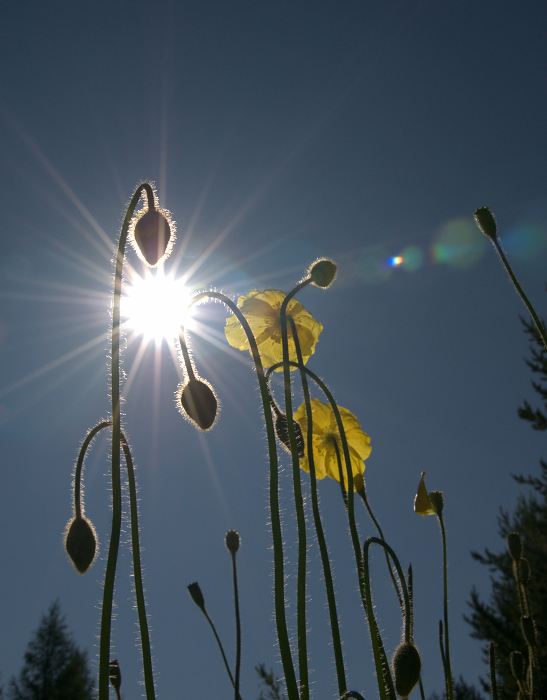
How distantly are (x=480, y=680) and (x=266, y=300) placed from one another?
10.7 metres

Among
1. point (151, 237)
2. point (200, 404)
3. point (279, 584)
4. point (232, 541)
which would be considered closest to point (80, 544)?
point (200, 404)

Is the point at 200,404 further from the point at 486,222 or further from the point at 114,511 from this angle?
the point at 486,222

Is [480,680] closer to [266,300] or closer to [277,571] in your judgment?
[266,300]

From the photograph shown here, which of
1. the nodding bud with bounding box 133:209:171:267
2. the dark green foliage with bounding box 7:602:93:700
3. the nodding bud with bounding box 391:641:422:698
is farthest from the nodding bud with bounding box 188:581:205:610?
the dark green foliage with bounding box 7:602:93:700

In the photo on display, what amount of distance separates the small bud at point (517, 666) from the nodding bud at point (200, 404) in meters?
1.35

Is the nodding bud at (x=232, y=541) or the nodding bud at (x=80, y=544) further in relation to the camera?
the nodding bud at (x=232, y=541)

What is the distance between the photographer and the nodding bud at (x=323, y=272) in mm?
1687

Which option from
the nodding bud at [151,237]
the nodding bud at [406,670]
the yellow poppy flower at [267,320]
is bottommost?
the nodding bud at [406,670]

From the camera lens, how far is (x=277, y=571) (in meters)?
1.04

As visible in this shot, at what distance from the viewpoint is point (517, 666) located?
5.86ft

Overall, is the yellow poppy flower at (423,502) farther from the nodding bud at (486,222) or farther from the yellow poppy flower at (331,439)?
the nodding bud at (486,222)

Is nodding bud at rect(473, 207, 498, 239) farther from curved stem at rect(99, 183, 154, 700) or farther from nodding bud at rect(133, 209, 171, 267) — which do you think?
curved stem at rect(99, 183, 154, 700)

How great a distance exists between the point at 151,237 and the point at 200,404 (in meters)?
0.50

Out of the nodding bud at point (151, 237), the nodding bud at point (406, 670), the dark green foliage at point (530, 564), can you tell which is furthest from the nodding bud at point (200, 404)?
the dark green foliage at point (530, 564)
